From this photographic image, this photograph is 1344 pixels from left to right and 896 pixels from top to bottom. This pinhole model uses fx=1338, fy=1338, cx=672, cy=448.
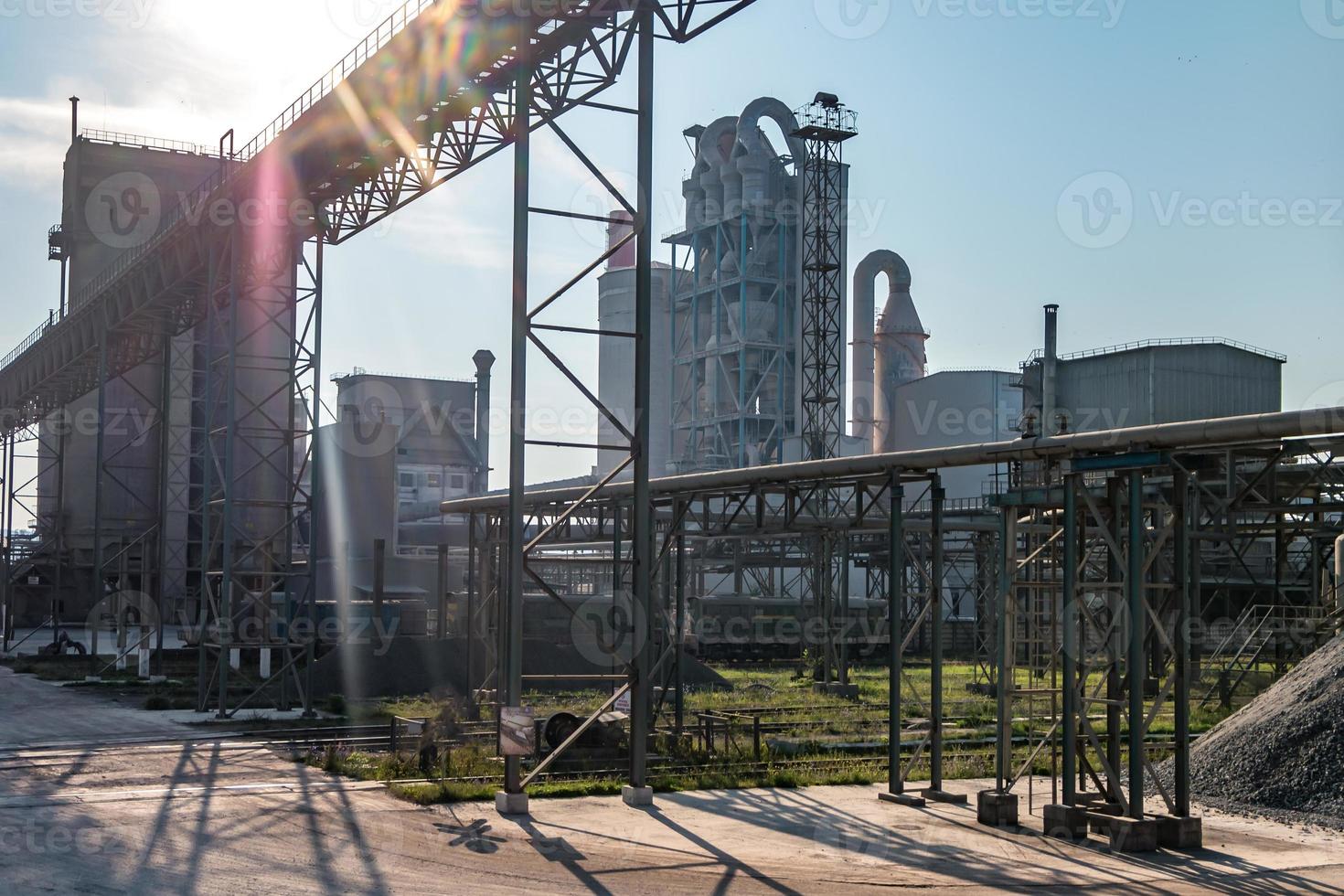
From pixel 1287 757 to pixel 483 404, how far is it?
70198mm

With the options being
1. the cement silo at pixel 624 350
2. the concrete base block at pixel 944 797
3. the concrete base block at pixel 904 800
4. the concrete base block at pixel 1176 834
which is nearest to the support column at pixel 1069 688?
the concrete base block at pixel 1176 834

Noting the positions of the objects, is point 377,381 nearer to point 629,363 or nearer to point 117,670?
point 629,363

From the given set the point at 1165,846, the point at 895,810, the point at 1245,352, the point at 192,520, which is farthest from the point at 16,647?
the point at 1245,352

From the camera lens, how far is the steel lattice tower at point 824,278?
179 feet

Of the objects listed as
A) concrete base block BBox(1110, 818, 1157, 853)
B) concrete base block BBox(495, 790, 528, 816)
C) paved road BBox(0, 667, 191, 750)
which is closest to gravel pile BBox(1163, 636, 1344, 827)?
concrete base block BBox(1110, 818, 1157, 853)

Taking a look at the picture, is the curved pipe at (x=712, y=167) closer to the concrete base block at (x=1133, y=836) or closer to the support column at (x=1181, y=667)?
the support column at (x=1181, y=667)

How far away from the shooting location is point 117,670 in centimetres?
3462

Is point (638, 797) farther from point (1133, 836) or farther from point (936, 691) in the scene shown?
point (1133, 836)

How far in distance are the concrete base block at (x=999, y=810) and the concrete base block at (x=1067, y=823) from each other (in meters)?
0.62

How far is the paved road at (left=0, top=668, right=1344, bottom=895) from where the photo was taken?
11656 mm

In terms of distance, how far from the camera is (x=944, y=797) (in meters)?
16.2

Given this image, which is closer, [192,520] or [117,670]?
[117,670]

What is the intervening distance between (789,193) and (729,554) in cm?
1814

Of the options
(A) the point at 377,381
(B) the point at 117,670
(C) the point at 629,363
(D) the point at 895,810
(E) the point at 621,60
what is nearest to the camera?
(D) the point at 895,810
